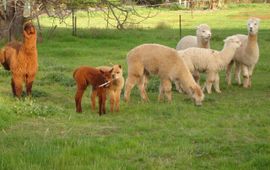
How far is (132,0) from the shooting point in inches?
247

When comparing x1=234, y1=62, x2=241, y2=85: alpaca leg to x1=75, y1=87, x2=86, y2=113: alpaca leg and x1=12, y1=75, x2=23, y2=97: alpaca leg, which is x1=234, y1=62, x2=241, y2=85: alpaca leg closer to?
x1=75, y1=87, x2=86, y2=113: alpaca leg

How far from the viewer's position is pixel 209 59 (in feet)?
42.5

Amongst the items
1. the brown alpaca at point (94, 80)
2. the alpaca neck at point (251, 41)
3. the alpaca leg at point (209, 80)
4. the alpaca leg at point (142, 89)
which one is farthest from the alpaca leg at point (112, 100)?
the alpaca neck at point (251, 41)

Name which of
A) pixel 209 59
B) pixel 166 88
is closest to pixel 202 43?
pixel 209 59

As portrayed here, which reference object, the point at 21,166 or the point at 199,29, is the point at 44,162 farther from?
the point at 199,29

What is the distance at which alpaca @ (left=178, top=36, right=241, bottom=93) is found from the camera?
12836mm

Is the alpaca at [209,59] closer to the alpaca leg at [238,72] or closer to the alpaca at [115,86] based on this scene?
the alpaca leg at [238,72]

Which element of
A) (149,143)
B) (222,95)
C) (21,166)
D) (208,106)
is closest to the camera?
(21,166)

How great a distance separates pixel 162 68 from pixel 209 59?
7.03 ft

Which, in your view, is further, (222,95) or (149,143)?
(222,95)

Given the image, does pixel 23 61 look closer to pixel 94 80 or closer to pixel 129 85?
pixel 94 80

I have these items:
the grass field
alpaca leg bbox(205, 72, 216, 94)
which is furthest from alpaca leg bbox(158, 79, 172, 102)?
alpaca leg bbox(205, 72, 216, 94)

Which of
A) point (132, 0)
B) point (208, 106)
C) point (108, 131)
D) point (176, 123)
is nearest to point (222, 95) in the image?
point (208, 106)

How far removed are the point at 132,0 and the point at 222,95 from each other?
22.5ft
